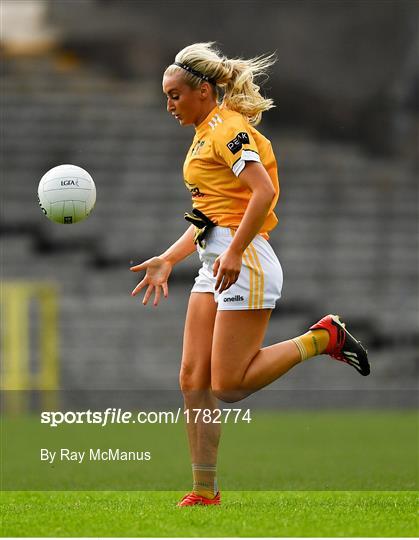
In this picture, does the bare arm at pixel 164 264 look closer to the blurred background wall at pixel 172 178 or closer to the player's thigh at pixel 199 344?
the player's thigh at pixel 199 344

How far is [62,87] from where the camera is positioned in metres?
17.5

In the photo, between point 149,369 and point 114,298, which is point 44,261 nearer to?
point 114,298

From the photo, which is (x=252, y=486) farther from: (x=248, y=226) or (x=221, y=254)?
(x=248, y=226)

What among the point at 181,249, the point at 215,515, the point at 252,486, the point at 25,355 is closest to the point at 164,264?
the point at 181,249

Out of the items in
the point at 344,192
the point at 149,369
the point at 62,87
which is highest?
the point at 62,87

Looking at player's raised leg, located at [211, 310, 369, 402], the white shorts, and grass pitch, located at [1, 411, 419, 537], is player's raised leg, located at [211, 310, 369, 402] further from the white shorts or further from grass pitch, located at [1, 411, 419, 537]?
grass pitch, located at [1, 411, 419, 537]

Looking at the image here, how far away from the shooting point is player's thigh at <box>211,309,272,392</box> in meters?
4.32

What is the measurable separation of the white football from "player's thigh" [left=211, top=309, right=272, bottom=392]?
86cm

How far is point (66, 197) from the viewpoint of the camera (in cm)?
479

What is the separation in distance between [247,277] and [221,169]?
43 cm

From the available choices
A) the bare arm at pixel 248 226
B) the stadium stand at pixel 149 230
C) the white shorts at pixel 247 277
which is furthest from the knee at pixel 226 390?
the stadium stand at pixel 149 230

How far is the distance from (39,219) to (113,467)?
9397 millimetres

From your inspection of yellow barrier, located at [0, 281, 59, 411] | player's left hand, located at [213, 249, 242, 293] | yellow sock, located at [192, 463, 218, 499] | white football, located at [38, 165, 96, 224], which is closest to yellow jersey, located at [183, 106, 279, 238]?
player's left hand, located at [213, 249, 242, 293]

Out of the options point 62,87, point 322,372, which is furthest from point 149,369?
point 62,87
